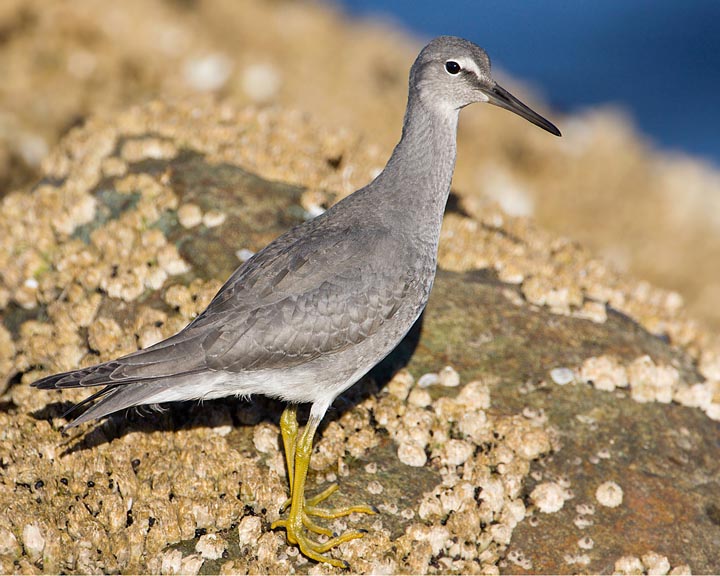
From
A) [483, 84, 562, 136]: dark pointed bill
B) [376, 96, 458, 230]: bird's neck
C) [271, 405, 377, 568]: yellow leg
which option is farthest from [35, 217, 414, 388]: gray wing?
[483, 84, 562, 136]: dark pointed bill

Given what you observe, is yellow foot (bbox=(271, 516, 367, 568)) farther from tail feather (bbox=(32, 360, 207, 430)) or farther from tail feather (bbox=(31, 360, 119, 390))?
tail feather (bbox=(31, 360, 119, 390))

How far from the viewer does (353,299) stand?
6.46 m

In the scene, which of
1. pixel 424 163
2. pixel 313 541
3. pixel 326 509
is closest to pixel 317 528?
pixel 313 541

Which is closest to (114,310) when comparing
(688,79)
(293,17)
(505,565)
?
(505,565)

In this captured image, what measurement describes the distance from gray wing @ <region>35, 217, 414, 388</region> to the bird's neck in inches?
24.3

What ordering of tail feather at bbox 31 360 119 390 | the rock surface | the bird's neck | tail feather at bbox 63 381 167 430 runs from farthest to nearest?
the bird's neck, the rock surface, tail feather at bbox 63 381 167 430, tail feather at bbox 31 360 119 390

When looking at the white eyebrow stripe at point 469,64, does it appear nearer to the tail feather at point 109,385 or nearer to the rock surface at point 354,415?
the rock surface at point 354,415

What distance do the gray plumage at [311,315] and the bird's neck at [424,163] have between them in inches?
0.8

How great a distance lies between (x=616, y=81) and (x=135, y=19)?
33.9m

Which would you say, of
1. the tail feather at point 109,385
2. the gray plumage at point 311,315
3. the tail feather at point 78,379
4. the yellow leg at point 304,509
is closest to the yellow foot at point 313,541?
the yellow leg at point 304,509

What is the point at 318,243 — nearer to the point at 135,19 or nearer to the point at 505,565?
the point at 505,565

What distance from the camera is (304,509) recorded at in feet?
20.7

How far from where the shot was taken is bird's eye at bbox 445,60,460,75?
24.0 ft

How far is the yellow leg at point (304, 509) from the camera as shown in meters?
6.02
